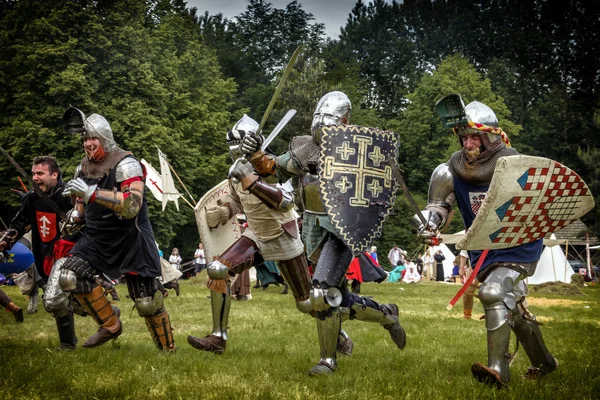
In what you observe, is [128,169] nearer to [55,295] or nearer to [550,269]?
[55,295]

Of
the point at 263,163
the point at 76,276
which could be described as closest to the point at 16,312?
the point at 76,276

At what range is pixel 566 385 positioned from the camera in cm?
452

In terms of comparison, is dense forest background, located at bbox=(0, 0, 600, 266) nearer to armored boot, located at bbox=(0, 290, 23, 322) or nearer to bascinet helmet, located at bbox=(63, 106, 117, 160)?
armored boot, located at bbox=(0, 290, 23, 322)

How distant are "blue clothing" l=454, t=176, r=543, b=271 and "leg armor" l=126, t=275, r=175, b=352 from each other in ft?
8.06

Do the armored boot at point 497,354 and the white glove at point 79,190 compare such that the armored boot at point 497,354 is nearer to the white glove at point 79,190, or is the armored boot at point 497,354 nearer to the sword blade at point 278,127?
the sword blade at point 278,127

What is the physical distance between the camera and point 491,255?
4883 millimetres

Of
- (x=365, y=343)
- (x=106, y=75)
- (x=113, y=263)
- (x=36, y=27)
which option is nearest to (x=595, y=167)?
(x=106, y=75)

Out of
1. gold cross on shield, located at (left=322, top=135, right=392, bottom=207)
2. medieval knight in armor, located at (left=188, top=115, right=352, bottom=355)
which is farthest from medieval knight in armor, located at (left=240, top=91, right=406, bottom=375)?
medieval knight in armor, located at (left=188, top=115, right=352, bottom=355)

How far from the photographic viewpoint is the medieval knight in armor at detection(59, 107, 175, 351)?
556 centimetres

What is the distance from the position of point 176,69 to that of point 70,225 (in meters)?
24.6

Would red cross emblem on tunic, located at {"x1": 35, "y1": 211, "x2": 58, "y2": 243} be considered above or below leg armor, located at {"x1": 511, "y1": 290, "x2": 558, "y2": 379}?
above

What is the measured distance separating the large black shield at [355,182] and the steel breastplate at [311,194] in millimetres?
515

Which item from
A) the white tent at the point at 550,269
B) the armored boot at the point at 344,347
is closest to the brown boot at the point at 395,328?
the armored boot at the point at 344,347

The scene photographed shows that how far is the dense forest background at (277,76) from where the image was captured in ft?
76.3
